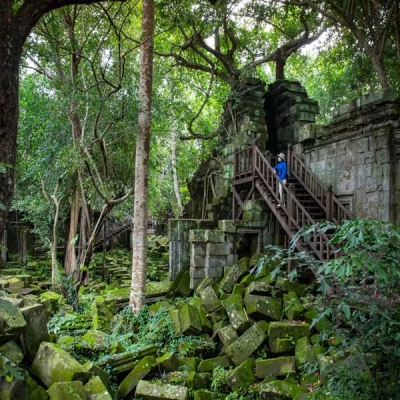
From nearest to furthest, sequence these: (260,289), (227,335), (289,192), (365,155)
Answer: (227,335)
(260,289)
(289,192)
(365,155)

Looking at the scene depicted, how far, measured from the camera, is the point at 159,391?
18.2 feet

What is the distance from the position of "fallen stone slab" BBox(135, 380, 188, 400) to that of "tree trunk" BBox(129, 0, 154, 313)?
3.07 metres

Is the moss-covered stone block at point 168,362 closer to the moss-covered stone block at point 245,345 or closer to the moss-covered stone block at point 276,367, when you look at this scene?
the moss-covered stone block at point 245,345

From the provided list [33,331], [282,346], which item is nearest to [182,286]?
[282,346]

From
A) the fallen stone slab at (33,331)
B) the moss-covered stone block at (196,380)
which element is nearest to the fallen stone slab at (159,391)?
the moss-covered stone block at (196,380)

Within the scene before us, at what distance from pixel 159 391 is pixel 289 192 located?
4.93 m

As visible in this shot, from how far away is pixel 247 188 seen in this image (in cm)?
1156

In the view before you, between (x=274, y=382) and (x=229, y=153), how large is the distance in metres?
8.19

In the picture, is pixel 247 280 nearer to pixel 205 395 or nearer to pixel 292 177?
pixel 205 395

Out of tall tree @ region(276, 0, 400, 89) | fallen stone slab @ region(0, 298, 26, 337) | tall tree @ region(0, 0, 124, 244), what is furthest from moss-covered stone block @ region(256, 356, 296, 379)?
tall tree @ region(276, 0, 400, 89)

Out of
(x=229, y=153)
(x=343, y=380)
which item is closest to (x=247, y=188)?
(x=229, y=153)

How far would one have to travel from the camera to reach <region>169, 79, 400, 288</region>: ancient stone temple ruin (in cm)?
818

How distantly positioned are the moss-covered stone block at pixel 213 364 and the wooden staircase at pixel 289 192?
8.77ft

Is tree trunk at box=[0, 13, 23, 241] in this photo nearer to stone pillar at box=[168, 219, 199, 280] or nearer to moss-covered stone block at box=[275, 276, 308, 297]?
A: moss-covered stone block at box=[275, 276, 308, 297]
